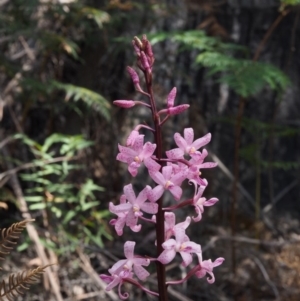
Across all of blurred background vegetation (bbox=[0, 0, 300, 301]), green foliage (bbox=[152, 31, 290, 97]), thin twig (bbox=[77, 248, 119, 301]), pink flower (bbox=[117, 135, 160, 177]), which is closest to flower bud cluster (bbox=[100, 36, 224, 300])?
pink flower (bbox=[117, 135, 160, 177])

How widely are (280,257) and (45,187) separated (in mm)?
1858

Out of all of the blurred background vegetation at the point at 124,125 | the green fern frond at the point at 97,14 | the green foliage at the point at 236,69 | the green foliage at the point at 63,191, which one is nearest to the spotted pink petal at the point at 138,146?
the green foliage at the point at 236,69

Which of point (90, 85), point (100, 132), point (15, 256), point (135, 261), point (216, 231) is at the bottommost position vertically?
point (216, 231)

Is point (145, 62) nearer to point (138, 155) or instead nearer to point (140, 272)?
point (138, 155)

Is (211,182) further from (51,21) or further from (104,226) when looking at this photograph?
(51,21)

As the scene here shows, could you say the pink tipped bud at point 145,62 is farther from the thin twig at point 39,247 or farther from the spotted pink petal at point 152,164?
the thin twig at point 39,247

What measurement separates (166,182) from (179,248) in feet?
0.45

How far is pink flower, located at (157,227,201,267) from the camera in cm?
106

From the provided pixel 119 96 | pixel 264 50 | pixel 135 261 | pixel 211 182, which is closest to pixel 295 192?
pixel 211 182

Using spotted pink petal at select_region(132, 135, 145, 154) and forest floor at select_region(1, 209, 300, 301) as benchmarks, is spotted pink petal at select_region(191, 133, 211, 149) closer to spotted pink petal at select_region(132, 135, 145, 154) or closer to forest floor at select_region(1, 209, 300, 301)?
spotted pink petal at select_region(132, 135, 145, 154)

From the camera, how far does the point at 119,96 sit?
4.33m

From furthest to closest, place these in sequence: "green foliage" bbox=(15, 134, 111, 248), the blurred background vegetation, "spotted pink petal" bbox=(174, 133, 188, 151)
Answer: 1. the blurred background vegetation
2. "green foliage" bbox=(15, 134, 111, 248)
3. "spotted pink petal" bbox=(174, 133, 188, 151)

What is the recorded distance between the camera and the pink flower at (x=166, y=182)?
107 cm

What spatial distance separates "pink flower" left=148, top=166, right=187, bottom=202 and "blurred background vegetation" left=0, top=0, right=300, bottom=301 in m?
1.64
